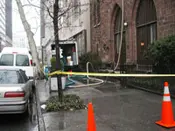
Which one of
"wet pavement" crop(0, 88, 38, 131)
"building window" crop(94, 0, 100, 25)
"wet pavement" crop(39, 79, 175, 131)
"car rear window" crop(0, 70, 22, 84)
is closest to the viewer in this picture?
"wet pavement" crop(39, 79, 175, 131)

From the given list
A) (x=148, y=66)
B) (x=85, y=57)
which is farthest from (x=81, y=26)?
(x=148, y=66)

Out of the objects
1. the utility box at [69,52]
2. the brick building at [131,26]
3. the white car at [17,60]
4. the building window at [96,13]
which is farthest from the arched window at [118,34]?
the white car at [17,60]

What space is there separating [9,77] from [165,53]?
5412mm

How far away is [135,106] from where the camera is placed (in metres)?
8.00

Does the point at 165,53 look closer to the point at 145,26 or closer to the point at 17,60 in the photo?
the point at 145,26

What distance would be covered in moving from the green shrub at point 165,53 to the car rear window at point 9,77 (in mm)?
4924

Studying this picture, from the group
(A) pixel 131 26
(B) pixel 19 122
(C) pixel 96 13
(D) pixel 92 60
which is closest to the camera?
(B) pixel 19 122

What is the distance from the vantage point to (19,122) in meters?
7.27

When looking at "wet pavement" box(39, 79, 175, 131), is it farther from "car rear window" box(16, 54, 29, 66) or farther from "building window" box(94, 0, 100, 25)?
"building window" box(94, 0, 100, 25)

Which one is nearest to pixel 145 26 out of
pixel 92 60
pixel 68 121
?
pixel 92 60

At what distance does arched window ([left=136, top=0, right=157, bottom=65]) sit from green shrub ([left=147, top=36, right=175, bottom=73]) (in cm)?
323

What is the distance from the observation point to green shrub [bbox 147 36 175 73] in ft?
29.6

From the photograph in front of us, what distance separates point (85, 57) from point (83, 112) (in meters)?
14.0

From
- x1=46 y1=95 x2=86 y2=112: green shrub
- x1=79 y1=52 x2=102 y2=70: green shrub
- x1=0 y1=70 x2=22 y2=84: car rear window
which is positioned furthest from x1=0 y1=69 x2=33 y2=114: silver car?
x1=79 y1=52 x2=102 y2=70: green shrub
